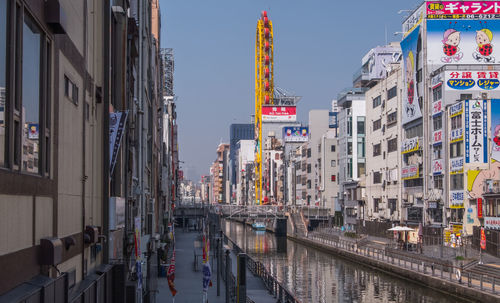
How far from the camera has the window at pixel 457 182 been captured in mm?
62250

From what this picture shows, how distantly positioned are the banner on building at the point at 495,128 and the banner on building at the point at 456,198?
4.49 meters

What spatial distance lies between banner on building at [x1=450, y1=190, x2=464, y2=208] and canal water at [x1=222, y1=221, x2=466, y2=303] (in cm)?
997

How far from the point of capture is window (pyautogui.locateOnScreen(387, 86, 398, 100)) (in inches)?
3253

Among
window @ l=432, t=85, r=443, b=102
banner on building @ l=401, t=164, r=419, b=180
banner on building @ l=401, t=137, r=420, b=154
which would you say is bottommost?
banner on building @ l=401, t=164, r=419, b=180

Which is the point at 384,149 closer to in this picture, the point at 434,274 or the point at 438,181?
the point at 438,181

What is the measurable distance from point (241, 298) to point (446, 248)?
37810 mm

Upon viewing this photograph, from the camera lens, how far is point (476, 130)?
197 ft

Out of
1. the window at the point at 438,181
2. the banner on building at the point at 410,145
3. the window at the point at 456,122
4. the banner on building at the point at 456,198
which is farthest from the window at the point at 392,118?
the banner on building at the point at 456,198

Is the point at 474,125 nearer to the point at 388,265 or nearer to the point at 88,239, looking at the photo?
the point at 388,265

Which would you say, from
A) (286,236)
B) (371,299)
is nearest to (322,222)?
A: (286,236)

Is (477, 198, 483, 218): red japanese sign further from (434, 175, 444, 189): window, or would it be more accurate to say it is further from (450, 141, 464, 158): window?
(434, 175, 444, 189): window

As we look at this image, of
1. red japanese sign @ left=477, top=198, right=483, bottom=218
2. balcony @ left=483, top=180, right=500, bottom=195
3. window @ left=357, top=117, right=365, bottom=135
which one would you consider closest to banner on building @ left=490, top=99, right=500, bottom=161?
balcony @ left=483, top=180, right=500, bottom=195

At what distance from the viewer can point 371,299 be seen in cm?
4388

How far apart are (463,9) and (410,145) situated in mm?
15097
